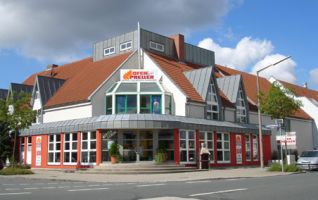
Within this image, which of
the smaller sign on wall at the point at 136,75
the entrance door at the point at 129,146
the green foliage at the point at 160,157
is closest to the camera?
the green foliage at the point at 160,157

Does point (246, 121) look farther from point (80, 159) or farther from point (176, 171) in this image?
point (80, 159)

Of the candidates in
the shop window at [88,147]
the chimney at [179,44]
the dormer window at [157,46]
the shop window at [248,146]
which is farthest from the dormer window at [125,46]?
the shop window at [248,146]

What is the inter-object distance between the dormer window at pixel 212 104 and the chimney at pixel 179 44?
6.71 meters

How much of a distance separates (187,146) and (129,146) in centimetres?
434

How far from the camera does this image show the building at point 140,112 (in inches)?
1185

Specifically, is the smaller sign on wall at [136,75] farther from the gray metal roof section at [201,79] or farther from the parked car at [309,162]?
the parked car at [309,162]

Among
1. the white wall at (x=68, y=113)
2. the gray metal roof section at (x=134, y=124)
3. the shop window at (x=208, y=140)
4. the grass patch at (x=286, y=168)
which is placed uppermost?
the white wall at (x=68, y=113)

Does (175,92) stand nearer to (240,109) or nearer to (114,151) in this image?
(114,151)

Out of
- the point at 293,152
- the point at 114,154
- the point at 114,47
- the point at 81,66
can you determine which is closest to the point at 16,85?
the point at 81,66

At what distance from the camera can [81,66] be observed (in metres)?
43.6

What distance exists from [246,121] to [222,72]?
9813 millimetres

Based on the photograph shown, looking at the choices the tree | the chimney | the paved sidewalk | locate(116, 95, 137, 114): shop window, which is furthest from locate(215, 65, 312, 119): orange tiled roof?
the tree

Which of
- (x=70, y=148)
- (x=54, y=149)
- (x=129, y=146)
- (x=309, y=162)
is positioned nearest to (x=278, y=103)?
(x=309, y=162)

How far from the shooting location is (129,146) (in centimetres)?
3005
